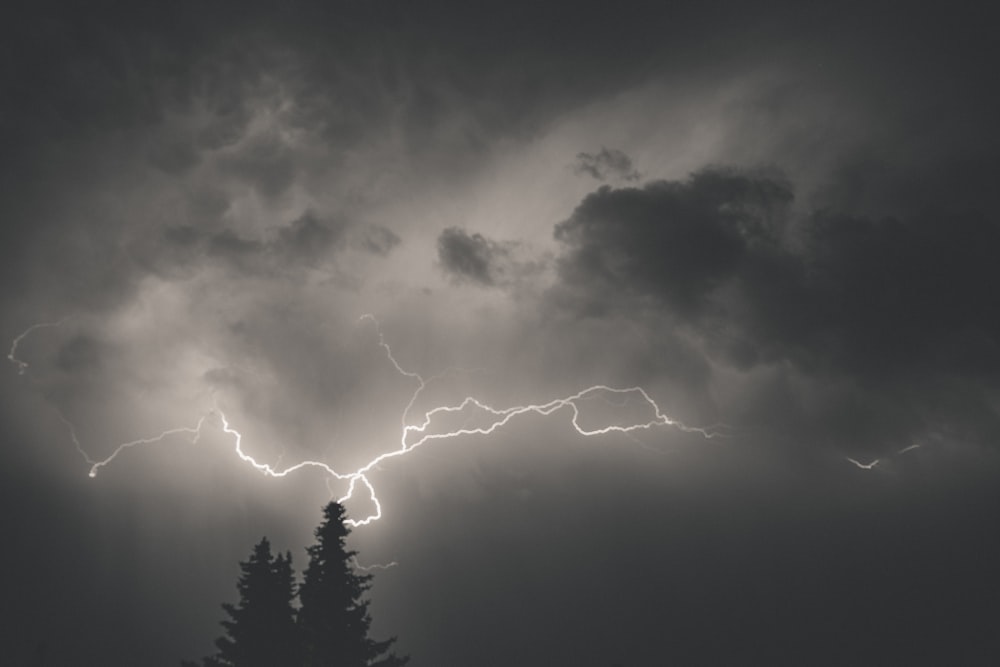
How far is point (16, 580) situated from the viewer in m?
116

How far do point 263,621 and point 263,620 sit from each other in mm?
17

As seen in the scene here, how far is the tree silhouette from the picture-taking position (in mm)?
11023

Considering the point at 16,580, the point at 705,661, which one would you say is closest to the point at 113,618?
the point at 16,580

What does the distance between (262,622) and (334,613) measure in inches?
52.1

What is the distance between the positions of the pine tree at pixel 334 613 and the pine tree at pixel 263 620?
1.09 feet

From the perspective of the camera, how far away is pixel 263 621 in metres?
11.2

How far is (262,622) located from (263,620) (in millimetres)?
36

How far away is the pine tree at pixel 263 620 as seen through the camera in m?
11.0

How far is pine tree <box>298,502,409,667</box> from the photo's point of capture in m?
11.0

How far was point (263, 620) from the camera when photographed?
11211 mm

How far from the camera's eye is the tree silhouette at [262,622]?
11023 mm

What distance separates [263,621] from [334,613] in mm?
1309

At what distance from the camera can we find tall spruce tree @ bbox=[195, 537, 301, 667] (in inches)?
434

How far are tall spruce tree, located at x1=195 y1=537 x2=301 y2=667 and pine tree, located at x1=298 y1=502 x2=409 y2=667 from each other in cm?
33
